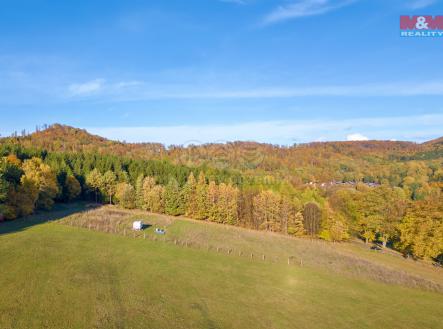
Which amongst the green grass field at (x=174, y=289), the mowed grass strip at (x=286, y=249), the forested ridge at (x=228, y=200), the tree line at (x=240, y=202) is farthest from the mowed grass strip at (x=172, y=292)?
the forested ridge at (x=228, y=200)

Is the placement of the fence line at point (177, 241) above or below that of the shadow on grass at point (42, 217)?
below

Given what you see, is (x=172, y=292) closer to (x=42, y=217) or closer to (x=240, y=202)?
(x=42, y=217)

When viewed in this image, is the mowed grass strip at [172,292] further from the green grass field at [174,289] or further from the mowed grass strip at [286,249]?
the mowed grass strip at [286,249]

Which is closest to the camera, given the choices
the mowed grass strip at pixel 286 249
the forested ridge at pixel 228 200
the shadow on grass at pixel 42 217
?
the mowed grass strip at pixel 286 249

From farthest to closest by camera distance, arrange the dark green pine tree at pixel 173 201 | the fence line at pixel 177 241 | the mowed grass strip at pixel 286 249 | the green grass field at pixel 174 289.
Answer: the dark green pine tree at pixel 173 201
the fence line at pixel 177 241
the mowed grass strip at pixel 286 249
the green grass field at pixel 174 289

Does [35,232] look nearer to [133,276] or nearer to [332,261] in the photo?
[133,276]

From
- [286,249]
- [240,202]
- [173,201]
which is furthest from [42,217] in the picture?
[286,249]

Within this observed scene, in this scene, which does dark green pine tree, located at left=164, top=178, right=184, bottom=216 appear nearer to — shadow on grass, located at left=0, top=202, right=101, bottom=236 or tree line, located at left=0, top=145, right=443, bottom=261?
tree line, located at left=0, top=145, right=443, bottom=261
